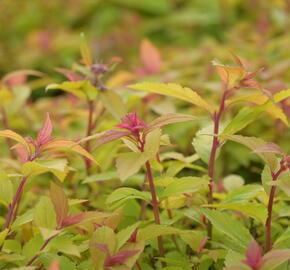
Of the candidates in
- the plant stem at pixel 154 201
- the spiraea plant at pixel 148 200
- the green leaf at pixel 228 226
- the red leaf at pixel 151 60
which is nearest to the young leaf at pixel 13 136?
the spiraea plant at pixel 148 200

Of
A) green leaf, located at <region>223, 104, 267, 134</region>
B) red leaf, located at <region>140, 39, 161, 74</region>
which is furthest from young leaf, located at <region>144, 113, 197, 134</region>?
red leaf, located at <region>140, 39, 161, 74</region>

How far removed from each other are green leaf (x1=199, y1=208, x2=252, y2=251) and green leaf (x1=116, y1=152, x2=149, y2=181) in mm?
164

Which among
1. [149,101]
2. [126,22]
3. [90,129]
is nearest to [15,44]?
[126,22]

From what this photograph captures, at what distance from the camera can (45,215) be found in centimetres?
83

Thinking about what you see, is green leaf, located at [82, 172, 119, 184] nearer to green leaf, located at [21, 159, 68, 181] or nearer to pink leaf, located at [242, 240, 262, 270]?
green leaf, located at [21, 159, 68, 181]

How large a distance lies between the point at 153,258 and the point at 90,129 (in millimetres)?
375

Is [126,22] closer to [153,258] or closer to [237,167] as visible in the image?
[237,167]

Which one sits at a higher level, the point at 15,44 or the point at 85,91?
the point at 85,91

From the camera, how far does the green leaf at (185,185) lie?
0.86 m

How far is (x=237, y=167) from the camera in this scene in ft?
5.02

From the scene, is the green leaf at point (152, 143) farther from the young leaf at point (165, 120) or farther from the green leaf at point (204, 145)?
the green leaf at point (204, 145)

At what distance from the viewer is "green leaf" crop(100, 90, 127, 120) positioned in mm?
1135

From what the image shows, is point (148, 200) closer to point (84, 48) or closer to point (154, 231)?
point (154, 231)

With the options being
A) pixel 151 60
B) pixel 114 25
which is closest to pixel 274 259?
pixel 151 60
